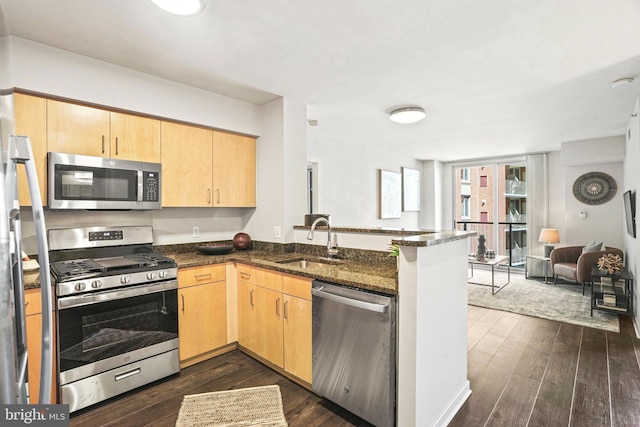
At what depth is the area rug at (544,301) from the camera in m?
3.87

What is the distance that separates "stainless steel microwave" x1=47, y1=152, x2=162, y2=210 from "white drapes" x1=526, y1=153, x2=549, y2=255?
665 centimetres

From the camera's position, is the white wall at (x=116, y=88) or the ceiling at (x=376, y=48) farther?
the white wall at (x=116, y=88)

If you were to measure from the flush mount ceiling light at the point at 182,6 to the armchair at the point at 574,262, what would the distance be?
18.7 feet

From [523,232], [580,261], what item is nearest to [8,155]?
[580,261]

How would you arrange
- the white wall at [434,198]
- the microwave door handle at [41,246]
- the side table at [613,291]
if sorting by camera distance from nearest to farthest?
the microwave door handle at [41,246] < the side table at [613,291] < the white wall at [434,198]

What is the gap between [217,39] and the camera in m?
2.17

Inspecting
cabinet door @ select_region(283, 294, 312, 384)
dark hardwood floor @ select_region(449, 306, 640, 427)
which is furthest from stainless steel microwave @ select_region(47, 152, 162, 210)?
dark hardwood floor @ select_region(449, 306, 640, 427)

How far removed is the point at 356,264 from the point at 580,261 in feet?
13.8

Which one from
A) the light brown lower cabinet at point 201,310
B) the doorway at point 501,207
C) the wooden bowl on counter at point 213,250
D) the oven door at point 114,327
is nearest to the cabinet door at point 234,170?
the wooden bowl on counter at point 213,250

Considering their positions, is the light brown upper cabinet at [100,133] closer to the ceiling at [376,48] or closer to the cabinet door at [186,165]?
the cabinet door at [186,165]

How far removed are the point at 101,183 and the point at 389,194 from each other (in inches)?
194

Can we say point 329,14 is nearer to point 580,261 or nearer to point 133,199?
point 133,199

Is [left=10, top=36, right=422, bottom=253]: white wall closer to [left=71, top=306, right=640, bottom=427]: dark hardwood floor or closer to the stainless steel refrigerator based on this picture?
[left=71, top=306, right=640, bottom=427]: dark hardwood floor

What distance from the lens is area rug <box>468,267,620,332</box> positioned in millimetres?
3865
